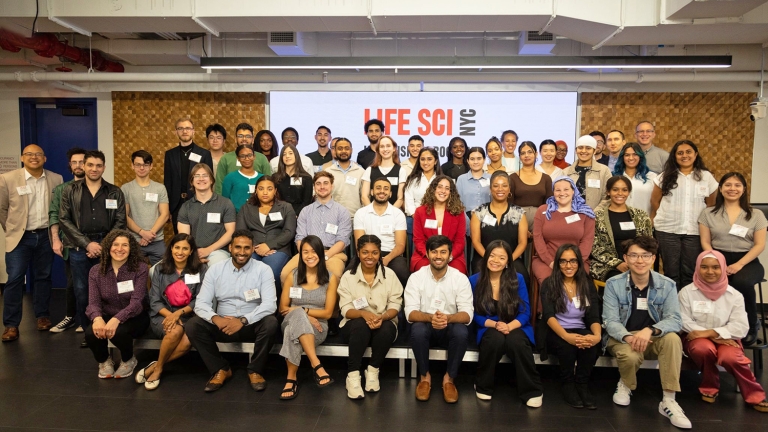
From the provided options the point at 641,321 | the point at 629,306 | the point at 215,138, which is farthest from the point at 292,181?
Answer: the point at 641,321

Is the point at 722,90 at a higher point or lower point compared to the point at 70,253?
higher

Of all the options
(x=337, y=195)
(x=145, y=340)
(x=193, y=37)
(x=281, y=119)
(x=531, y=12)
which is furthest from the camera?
(x=281, y=119)

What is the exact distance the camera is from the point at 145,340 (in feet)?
14.0

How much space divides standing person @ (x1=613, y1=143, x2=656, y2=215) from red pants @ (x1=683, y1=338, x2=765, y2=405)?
151 centimetres

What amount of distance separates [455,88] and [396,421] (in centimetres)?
467

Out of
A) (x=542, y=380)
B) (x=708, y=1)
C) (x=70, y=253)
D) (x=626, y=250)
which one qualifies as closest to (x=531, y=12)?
(x=708, y=1)

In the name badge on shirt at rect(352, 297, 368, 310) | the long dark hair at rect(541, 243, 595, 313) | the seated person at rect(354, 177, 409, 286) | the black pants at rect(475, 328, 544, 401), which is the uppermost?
the seated person at rect(354, 177, 409, 286)

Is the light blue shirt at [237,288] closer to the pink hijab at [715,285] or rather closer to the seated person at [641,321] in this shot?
the seated person at [641,321]

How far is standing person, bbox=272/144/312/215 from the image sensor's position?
5125 millimetres

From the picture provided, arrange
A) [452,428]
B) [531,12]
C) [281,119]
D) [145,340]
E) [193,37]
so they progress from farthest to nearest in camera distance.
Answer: [281,119], [193,37], [531,12], [145,340], [452,428]

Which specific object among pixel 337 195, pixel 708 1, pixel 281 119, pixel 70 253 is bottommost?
pixel 70 253

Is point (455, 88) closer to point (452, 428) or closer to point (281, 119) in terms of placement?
point (281, 119)

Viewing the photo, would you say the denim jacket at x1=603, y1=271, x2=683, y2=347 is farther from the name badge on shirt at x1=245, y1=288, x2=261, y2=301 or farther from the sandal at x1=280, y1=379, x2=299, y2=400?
the name badge on shirt at x1=245, y1=288, x2=261, y2=301

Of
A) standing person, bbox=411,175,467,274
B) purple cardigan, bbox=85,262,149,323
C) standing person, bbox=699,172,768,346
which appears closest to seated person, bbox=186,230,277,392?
purple cardigan, bbox=85,262,149,323
